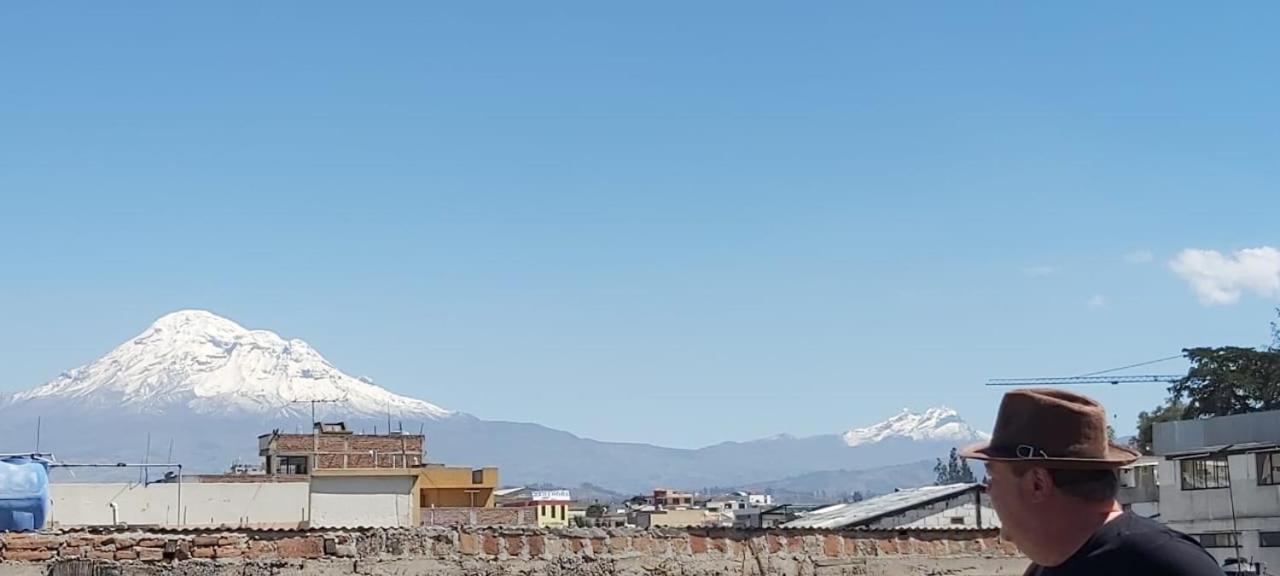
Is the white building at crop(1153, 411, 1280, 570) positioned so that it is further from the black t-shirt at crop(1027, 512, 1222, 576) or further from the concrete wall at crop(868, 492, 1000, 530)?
the black t-shirt at crop(1027, 512, 1222, 576)

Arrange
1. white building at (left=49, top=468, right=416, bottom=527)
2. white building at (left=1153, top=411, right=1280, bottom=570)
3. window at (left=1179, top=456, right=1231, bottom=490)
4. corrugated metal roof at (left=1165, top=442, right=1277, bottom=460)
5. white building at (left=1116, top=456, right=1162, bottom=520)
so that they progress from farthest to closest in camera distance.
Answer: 1. white building at (left=1116, top=456, right=1162, bottom=520)
2. window at (left=1179, top=456, right=1231, bottom=490)
3. corrugated metal roof at (left=1165, top=442, right=1277, bottom=460)
4. white building at (left=1153, top=411, right=1280, bottom=570)
5. white building at (left=49, top=468, right=416, bottom=527)

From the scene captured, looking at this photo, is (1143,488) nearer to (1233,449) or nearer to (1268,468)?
(1233,449)

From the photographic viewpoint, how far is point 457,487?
46.3m

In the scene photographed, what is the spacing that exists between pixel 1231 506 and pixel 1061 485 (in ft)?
104

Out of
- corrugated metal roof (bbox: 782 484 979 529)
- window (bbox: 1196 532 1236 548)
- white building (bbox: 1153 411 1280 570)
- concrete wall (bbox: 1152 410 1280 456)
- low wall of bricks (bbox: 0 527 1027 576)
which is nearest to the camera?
low wall of bricks (bbox: 0 527 1027 576)

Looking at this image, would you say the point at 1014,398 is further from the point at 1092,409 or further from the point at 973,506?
the point at 973,506

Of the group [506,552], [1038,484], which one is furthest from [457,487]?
[1038,484]

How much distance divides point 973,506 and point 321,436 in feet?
101

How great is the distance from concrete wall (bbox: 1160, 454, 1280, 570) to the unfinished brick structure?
2487 centimetres

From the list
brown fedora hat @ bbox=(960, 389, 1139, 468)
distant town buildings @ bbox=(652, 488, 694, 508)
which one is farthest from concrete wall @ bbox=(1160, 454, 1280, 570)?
distant town buildings @ bbox=(652, 488, 694, 508)

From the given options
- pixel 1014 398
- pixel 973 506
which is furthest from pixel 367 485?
pixel 1014 398

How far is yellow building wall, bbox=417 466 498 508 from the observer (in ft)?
148

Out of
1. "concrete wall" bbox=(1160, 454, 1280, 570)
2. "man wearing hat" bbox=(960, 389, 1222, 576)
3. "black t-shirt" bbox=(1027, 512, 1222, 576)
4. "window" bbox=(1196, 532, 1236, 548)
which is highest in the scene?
"man wearing hat" bbox=(960, 389, 1222, 576)

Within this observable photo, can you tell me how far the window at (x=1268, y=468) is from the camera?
31.0 meters
